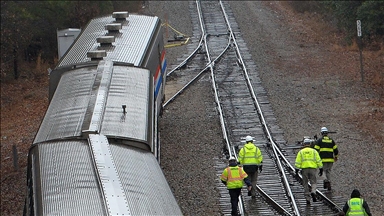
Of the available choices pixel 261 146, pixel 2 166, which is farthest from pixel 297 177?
pixel 2 166

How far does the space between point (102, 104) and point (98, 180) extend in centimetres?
345

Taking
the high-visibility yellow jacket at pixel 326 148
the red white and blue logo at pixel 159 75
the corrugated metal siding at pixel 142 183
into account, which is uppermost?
the corrugated metal siding at pixel 142 183

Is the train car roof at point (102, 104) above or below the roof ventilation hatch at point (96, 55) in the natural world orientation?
below

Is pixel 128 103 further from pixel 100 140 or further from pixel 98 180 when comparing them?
pixel 98 180

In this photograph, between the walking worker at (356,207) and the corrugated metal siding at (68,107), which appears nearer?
the walking worker at (356,207)

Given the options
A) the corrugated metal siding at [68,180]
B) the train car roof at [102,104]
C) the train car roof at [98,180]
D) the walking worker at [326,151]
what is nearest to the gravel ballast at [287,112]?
the walking worker at [326,151]

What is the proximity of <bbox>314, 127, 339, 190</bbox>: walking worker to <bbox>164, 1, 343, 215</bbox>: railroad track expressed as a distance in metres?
0.48

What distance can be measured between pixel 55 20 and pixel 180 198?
17580 millimetres

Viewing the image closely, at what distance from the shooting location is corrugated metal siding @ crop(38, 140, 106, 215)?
28.2ft

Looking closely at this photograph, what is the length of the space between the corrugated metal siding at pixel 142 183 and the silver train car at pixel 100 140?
2 cm

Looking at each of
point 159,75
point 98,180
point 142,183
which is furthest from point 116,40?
point 98,180

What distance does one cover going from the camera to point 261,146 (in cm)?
1858

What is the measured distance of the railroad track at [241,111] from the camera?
1498 centimetres

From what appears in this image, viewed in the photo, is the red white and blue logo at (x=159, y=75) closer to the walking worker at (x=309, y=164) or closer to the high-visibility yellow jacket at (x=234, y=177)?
the high-visibility yellow jacket at (x=234, y=177)
